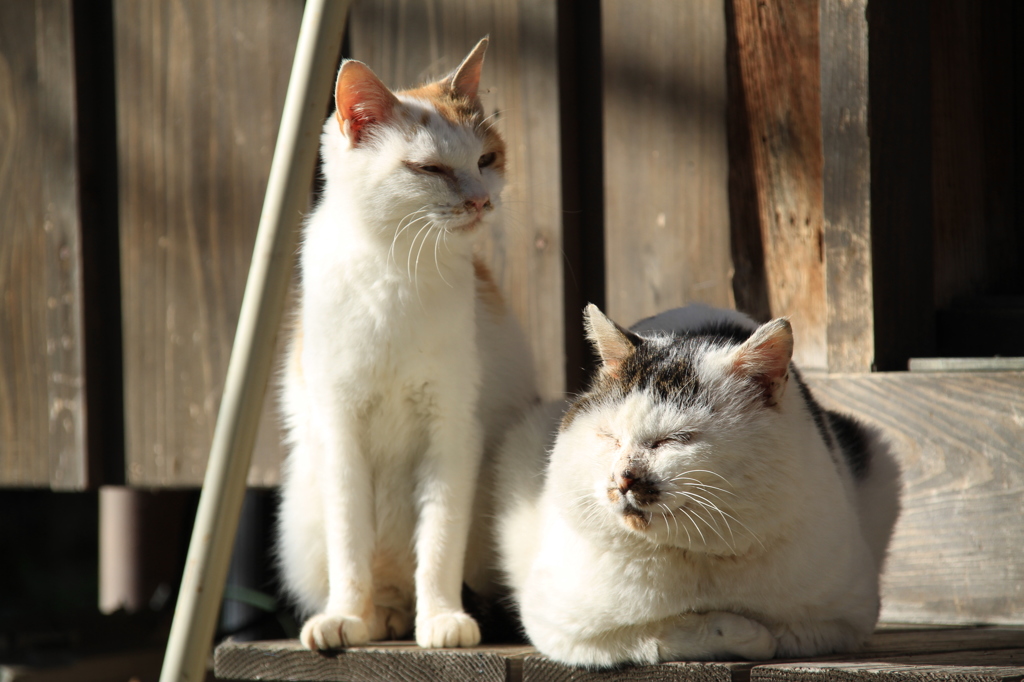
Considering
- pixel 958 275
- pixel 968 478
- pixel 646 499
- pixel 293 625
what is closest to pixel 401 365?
pixel 646 499

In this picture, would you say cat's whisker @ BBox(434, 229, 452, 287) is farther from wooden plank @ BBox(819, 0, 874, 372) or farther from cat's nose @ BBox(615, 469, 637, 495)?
wooden plank @ BBox(819, 0, 874, 372)

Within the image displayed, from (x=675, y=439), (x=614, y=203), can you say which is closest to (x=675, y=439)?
(x=675, y=439)

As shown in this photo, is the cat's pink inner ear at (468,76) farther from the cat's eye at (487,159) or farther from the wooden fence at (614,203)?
the wooden fence at (614,203)

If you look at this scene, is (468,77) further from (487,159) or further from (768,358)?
(768,358)

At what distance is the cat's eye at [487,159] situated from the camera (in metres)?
1.98

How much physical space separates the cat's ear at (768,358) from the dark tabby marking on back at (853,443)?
474 millimetres

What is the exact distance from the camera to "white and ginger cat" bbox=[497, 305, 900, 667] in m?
1.42

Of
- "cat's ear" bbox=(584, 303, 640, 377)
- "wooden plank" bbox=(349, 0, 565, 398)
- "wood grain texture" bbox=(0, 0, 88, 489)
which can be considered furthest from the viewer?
"wood grain texture" bbox=(0, 0, 88, 489)

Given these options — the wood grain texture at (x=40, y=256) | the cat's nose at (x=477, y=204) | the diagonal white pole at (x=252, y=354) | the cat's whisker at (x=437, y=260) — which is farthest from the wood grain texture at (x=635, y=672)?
the wood grain texture at (x=40, y=256)

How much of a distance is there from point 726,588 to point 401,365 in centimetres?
76

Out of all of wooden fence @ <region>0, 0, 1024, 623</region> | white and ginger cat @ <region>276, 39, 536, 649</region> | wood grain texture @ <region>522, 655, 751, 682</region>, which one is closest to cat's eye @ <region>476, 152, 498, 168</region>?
A: white and ginger cat @ <region>276, 39, 536, 649</region>

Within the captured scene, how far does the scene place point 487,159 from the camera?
78.7 inches

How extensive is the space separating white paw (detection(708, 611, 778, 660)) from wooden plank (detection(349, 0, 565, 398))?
1061 mm

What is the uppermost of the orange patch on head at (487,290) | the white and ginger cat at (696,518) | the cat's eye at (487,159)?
the cat's eye at (487,159)
